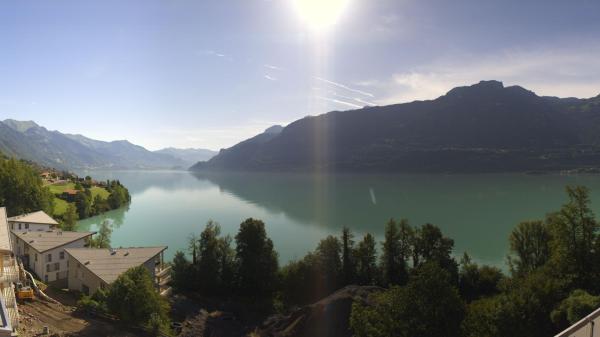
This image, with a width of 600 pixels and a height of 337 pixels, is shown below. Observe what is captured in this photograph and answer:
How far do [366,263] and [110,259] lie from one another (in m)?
19.7

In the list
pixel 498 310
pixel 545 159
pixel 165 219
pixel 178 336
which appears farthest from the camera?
pixel 545 159

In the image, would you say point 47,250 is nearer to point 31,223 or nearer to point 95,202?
point 31,223

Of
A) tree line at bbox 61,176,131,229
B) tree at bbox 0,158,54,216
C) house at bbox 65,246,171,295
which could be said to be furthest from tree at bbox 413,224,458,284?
tree line at bbox 61,176,131,229

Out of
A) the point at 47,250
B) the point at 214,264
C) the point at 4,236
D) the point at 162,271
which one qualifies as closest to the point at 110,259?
the point at 47,250

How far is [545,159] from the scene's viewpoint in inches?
7638

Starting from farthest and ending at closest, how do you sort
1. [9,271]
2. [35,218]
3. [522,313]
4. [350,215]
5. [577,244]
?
[350,215] → [35,218] → [577,244] → [9,271] → [522,313]

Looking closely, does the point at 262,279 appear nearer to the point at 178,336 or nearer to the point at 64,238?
the point at 178,336

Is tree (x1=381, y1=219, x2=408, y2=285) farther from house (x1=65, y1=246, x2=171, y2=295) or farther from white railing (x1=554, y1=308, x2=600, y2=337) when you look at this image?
white railing (x1=554, y1=308, x2=600, y2=337)

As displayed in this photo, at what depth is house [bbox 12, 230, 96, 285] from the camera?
29609mm

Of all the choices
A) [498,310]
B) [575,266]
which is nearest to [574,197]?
[575,266]

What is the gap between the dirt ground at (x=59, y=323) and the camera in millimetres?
18156

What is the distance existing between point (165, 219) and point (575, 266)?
6815 centimetres

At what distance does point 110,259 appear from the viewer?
28.0m

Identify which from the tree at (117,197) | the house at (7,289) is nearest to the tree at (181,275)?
the house at (7,289)
